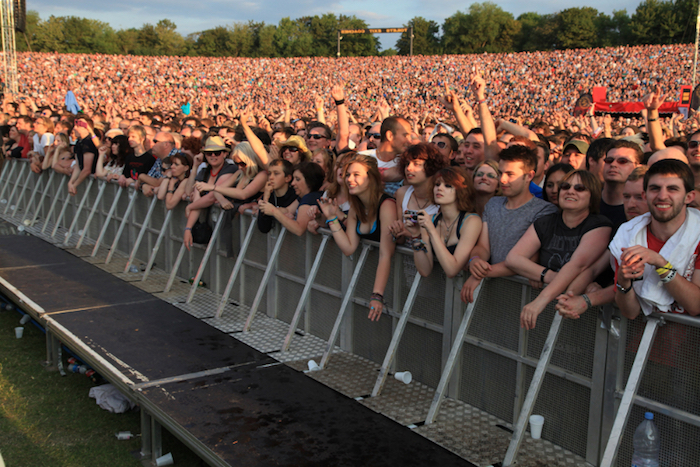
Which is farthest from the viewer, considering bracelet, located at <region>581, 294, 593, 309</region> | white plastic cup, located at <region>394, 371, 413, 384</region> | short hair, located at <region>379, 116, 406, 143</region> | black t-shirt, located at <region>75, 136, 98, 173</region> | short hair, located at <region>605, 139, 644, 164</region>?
black t-shirt, located at <region>75, 136, 98, 173</region>

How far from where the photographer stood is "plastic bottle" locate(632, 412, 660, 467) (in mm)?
3293

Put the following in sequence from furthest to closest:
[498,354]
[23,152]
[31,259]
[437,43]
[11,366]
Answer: [437,43] < [23,152] < [31,259] < [11,366] < [498,354]

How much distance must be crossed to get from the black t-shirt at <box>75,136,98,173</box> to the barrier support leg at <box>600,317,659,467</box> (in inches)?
370

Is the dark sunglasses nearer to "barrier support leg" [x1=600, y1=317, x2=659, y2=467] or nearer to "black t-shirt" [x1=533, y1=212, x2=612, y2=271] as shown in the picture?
"black t-shirt" [x1=533, y1=212, x2=612, y2=271]

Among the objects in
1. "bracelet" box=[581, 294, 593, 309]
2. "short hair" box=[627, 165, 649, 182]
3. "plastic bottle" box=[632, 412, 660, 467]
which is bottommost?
"plastic bottle" box=[632, 412, 660, 467]

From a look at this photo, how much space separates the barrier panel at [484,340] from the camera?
3268 mm

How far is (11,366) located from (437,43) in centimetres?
10408

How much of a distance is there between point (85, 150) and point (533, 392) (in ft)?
29.6

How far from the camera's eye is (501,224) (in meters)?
4.30

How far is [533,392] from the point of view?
12.1 feet

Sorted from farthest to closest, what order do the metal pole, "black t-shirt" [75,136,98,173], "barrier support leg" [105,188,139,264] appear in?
"black t-shirt" [75,136,98,173]
"barrier support leg" [105,188,139,264]
the metal pole

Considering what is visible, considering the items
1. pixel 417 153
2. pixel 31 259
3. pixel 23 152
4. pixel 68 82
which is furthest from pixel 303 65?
pixel 417 153

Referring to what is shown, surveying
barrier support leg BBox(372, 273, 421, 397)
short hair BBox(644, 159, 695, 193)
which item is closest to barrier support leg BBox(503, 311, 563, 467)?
short hair BBox(644, 159, 695, 193)

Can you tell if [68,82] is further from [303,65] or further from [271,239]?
[271,239]
